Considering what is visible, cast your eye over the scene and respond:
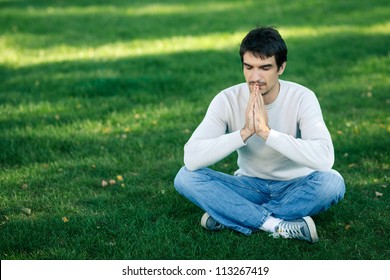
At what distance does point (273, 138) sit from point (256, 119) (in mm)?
199

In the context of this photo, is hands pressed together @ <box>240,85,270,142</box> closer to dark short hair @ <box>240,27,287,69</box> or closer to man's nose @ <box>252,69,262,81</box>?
man's nose @ <box>252,69,262,81</box>

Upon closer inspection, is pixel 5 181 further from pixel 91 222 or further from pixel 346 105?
pixel 346 105

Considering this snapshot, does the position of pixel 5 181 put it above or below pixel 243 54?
below

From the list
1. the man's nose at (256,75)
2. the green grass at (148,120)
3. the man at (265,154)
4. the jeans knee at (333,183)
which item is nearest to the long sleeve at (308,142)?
the man at (265,154)

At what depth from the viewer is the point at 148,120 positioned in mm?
7809

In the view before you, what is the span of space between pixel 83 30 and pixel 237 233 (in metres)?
9.76

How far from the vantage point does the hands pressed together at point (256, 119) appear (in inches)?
174

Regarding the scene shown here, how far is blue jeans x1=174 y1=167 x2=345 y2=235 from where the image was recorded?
468 cm

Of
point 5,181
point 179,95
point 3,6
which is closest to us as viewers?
point 5,181

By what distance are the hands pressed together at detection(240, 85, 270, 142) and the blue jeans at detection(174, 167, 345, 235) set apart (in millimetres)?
549

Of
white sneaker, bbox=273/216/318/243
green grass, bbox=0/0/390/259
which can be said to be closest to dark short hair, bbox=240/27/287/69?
white sneaker, bbox=273/216/318/243

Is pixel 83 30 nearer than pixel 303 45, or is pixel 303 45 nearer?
pixel 303 45

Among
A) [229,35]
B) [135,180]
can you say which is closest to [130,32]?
[229,35]

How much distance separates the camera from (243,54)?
4.66 meters
